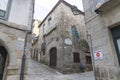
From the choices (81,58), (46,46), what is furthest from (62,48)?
(46,46)

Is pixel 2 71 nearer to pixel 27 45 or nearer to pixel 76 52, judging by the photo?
pixel 27 45

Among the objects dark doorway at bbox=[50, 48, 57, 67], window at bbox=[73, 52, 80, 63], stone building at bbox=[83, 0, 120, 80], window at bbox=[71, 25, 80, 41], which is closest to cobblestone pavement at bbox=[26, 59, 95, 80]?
window at bbox=[73, 52, 80, 63]

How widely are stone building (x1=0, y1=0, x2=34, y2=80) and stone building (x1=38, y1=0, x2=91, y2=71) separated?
5597mm

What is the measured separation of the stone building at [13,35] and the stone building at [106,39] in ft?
8.49

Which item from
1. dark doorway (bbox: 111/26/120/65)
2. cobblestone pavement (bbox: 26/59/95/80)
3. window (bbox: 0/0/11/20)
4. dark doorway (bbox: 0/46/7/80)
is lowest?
cobblestone pavement (bbox: 26/59/95/80)

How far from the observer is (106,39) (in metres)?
3.48

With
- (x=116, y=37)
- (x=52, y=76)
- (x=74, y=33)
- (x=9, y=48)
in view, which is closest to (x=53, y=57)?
(x=74, y=33)

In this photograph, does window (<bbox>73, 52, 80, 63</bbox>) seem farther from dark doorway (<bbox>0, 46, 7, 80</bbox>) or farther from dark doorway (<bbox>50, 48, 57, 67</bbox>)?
dark doorway (<bbox>0, 46, 7, 80</bbox>)

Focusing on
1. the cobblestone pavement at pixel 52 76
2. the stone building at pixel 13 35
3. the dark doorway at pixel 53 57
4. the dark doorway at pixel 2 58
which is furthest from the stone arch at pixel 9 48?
the dark doorway at pixel 53 57

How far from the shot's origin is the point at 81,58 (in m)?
10.6

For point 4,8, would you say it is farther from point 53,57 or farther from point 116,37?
point 53,57

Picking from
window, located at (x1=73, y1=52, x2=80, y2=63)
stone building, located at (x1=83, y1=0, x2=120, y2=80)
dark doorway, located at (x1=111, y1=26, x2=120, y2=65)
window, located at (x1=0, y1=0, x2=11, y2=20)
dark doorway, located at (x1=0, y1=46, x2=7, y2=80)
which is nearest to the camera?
stone building, located at (x1=83, y1=0, x2=120, y2=80)

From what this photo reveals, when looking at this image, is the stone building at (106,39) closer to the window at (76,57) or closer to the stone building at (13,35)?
the stone building at (13,35)

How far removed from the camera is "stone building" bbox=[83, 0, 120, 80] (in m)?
3.21
